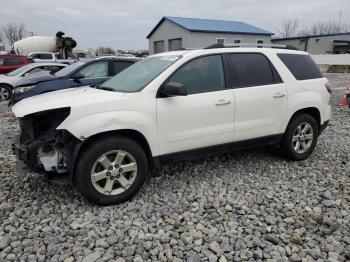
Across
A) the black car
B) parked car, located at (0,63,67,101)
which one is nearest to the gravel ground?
the black car

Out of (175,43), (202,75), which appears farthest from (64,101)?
(175,43)

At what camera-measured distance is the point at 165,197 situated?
3.84 metres

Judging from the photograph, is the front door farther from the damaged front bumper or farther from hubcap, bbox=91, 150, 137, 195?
the damaged front bumper

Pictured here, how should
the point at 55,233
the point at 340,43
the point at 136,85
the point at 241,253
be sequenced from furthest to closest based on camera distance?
1. the point at 340,43
2. the point at 136,85
3. the point at 55,233
4. the point at 241,253

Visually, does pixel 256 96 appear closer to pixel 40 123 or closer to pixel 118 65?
pixel 40 123

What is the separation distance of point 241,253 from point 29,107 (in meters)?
2.68

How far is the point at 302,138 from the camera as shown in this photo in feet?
16.1

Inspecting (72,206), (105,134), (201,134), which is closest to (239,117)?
(201,134)

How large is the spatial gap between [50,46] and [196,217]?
26945 millimetres

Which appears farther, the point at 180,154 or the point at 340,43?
the point at 340,43

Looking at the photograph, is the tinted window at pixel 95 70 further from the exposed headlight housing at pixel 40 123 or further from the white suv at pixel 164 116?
the exposed headlight housing at pixel 40 123

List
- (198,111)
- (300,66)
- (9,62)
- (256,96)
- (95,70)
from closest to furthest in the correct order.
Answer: (198,111), (256,96), (300,66), (95,70), (9,62)

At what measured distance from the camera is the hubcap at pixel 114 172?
135 inches

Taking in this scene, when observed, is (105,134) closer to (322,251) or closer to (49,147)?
(49,147)
